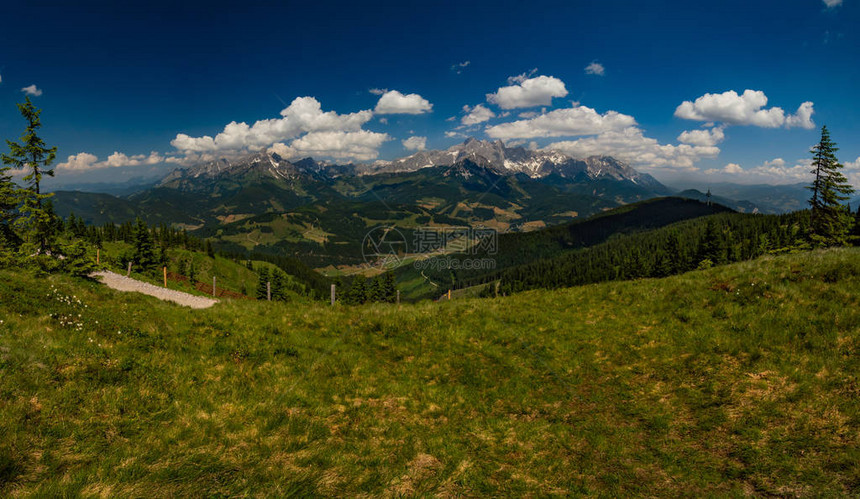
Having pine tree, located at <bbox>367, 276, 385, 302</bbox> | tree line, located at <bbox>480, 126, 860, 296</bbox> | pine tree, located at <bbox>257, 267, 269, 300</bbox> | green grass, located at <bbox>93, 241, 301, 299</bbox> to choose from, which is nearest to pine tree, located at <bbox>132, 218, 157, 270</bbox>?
pine tree, located at <bbox>257, 267, 269, 300</bbox>

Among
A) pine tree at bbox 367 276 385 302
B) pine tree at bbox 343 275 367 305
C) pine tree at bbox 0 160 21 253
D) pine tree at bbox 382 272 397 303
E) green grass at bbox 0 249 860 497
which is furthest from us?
pine tree at bbox 382 272 397 303

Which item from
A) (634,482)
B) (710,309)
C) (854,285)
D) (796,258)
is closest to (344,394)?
(634,482)

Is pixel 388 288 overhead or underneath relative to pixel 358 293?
overhead

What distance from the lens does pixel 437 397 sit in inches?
452

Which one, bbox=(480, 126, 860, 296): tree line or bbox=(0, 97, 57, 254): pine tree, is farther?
bbox=(480, 126, 860, 296): tree line

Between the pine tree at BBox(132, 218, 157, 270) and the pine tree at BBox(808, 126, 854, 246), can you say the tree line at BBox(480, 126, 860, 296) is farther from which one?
the pine tree at BBox(132, 218, 157, 270)

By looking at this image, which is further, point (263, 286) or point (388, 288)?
point (263, 286)

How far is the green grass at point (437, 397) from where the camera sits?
7414 millimetres

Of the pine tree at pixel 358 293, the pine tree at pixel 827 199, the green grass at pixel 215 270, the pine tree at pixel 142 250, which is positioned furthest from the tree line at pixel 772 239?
the green grass at pixel 215 270

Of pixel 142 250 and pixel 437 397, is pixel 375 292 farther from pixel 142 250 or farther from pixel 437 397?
pixel 437 397

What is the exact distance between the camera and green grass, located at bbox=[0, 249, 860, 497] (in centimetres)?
741

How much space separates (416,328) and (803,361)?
1364 cm

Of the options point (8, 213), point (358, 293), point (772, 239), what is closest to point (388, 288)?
point (358, 293)

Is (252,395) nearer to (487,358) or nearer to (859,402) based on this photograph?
(487,358)
